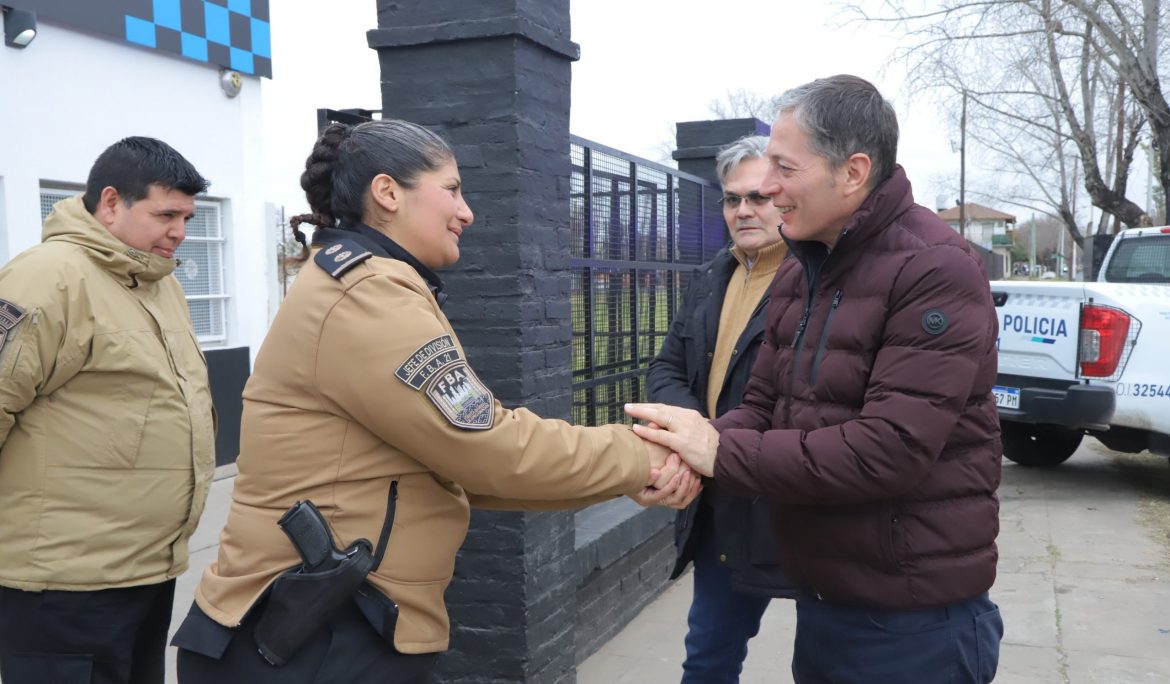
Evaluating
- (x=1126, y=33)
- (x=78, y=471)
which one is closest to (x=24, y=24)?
(x=78, y=471)

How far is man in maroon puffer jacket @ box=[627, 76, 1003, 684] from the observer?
191cm

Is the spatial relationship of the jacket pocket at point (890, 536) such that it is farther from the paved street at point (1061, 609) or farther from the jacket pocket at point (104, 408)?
the paved street at point (1061, 609)

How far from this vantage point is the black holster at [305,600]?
6.21 feet

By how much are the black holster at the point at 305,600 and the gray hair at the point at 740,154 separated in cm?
196

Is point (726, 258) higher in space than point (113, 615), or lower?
higher

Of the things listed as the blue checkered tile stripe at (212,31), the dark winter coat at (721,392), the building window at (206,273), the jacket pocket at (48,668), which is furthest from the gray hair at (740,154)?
the building window at (206,273)

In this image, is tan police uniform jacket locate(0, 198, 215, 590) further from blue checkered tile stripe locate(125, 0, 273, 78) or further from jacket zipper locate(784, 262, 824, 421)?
blue checkered tile stripe locate(125, 0, 273, 78)

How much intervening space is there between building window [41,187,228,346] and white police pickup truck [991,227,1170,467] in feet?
22.8

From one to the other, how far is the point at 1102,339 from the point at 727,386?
16.8 feet

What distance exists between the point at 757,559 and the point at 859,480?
1042 millimetres

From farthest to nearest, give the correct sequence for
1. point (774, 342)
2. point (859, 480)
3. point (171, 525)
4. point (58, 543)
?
point (171, 525) < point (58, 543) < point (774, 342) < point (859, 480)

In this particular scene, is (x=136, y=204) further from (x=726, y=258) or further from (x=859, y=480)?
(x=859, y=480)

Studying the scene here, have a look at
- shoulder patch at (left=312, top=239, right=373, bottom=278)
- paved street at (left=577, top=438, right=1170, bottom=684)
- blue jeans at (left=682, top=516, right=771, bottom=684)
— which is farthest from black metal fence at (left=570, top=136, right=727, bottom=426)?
shoulder patch at (left=312, top=239, right=373, bottom=278)

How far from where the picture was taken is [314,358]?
6.37 ft
